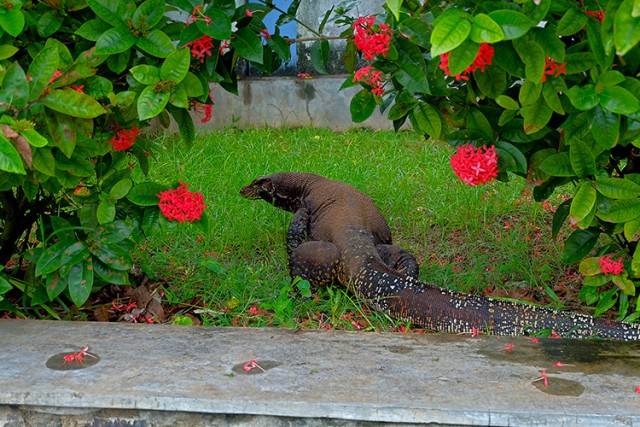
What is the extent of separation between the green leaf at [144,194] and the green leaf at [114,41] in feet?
2.14

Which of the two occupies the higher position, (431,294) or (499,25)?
(499,25)

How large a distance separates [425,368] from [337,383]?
1.11ft

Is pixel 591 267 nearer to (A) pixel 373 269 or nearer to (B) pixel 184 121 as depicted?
(A) pixel 373 269

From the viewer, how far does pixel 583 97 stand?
7.94 ft

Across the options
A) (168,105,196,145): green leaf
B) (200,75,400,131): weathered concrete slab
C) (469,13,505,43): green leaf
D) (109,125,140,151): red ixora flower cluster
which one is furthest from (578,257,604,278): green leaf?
(200,75,400,131): weathered concrete slab

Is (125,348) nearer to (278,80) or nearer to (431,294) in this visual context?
(431,294)

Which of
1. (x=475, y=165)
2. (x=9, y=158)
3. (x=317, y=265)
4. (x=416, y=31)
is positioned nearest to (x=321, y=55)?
(x=416, y=31)

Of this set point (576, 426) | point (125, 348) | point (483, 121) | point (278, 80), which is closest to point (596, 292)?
point (483, 121)

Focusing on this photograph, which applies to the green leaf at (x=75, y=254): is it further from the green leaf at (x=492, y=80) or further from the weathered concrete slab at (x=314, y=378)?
the green leaf at (x=492, y=80)

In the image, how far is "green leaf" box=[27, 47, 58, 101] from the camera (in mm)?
2520

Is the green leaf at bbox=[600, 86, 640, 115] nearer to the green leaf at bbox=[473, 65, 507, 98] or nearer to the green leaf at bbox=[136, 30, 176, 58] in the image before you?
the green leaf at bbox=[473, 65, 507, 98]

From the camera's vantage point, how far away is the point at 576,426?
2215 millimetres

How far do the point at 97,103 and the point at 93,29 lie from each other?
38cm

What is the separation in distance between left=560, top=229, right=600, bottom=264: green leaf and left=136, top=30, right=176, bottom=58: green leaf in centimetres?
185
